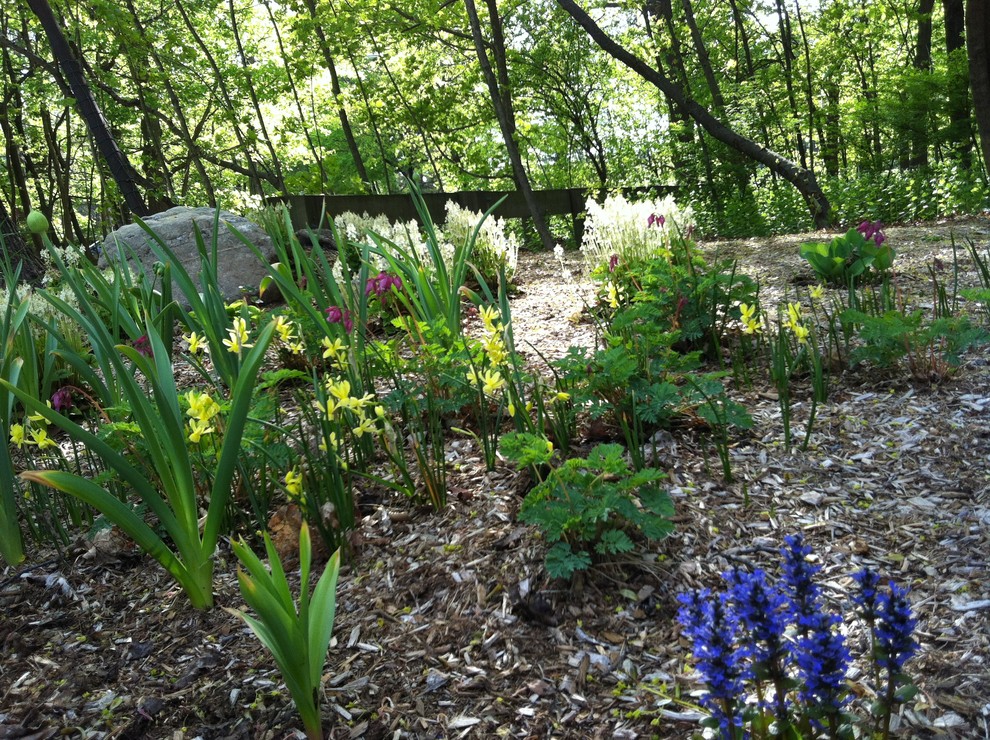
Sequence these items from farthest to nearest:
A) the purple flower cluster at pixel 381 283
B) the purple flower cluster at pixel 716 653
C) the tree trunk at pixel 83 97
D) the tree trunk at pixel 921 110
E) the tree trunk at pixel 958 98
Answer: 1. the tree trunk at pixel 921 110
2. the tree trunk at pixel 958 98
3. the tree trunk at pixel 83 97
4. the purple flower cluster at pixel 381 283
5. the purple flower cluster at pixel 716 653

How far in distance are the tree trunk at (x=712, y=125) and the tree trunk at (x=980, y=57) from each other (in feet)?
7.01

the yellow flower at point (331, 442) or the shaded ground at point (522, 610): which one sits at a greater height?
the yellow flower at point (331, 442)

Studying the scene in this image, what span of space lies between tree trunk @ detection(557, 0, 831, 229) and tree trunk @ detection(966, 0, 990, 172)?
214cm

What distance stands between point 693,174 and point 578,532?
11.2 meters

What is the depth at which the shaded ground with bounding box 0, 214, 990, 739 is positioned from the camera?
1.49 meters

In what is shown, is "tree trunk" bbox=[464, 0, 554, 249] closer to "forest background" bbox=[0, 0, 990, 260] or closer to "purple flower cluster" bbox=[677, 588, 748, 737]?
"forest background" bbox=[0, 0, 990, 260]

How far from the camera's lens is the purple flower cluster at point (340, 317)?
2729 mm

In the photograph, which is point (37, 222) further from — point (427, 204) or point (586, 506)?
point (427, 204)

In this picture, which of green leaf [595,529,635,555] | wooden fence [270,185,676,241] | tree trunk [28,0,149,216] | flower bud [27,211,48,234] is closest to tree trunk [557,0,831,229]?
wooden fence [270,185,676,241]

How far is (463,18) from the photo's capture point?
31.2ft

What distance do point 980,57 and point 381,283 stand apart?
16.2 ft

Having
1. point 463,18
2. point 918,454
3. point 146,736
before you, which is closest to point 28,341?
point 146,736

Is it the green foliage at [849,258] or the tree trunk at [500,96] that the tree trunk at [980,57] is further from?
the tree trunk at [500,96]

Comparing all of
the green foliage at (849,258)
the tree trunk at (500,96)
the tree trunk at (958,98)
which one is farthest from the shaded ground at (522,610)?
the tree trunk at (958,98)
